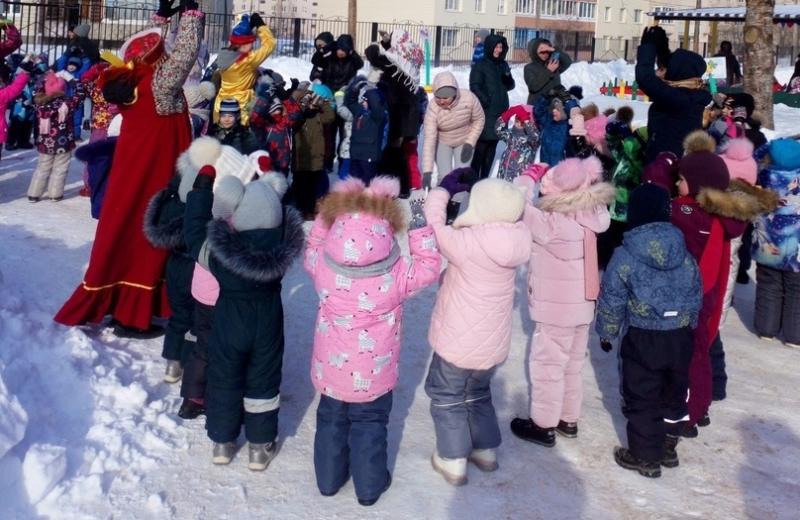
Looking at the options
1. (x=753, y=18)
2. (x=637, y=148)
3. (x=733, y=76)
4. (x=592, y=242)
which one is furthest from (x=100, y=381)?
(x=733, y=76)

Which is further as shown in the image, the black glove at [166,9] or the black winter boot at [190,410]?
the black glove at [166,9]

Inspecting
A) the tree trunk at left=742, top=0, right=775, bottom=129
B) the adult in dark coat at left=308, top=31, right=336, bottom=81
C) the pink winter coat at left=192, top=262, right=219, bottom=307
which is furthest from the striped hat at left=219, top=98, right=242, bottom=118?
the tree trunk at left=742, top=0, right=775, bottom=129

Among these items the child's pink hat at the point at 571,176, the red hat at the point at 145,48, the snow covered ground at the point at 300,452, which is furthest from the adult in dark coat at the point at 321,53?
the child's pink hat at the point at 571,176

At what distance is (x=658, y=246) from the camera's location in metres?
4.38

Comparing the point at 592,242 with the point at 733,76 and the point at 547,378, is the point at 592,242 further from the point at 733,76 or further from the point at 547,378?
the point at 733,76

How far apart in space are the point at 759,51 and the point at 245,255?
47.9 feet

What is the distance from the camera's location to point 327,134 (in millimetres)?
10414

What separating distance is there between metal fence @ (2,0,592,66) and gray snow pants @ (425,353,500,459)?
13.4 m

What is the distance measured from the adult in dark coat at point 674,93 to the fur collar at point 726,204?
194cm

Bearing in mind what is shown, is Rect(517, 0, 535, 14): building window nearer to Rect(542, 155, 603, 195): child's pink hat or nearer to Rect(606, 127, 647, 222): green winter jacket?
Rect(606, 127, 647, 222): green winter jacket

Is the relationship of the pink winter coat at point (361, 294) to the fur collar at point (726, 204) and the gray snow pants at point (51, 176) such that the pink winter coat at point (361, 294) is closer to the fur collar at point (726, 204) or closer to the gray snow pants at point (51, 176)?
the fur collar at point (726, 204)

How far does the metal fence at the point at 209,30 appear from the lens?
22.2m

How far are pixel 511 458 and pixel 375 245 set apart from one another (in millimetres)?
1539

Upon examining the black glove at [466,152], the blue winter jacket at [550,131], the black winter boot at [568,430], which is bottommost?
the black winter boot at [568,430]
